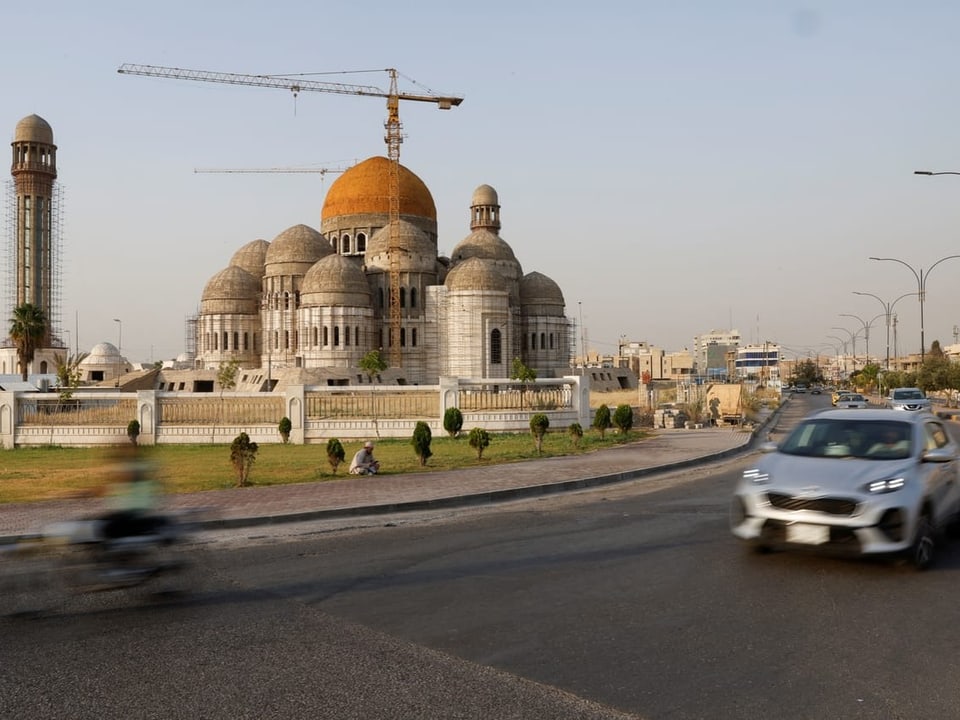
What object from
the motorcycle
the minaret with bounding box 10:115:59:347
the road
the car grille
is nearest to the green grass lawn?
the motorcycle

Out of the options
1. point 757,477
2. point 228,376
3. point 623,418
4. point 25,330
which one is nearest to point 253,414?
point 623,418

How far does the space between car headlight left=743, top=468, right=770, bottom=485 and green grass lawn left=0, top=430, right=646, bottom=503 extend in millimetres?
9047

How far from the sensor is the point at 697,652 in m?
5.91

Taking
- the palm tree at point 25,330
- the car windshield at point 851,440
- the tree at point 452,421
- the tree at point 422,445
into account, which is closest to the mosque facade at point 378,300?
the palm tree at point 25,330

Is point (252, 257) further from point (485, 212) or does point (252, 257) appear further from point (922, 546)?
point (922, 546)

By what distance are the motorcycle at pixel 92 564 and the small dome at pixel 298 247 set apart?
63.4m

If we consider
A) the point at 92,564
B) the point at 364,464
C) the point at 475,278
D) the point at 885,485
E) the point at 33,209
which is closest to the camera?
the point at 92,564

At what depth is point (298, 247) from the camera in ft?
229

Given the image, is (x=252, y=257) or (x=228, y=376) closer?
(x=228, y=376)

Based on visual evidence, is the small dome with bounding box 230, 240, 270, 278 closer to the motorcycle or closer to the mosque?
the mosque

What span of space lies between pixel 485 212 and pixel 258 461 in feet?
204

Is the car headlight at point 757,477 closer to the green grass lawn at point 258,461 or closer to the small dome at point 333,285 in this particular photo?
the green grass lawn at point 258,461

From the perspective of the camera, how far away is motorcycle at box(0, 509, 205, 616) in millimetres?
7477

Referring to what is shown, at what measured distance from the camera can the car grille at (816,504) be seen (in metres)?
7.89
